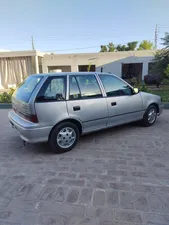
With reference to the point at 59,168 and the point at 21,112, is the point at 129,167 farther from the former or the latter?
the point at 21,112

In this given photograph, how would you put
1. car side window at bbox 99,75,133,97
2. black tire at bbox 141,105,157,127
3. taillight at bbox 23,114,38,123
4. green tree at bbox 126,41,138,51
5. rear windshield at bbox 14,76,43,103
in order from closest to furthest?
taillight at bbox 23,114,38,123, rear windshield at bbox 14,76,43,103, car side window at bbox 99,75,133,97, black tire at bbox 141,105,157,127, green tree at bbox 126,41,138,51

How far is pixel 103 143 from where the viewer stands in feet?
12.4

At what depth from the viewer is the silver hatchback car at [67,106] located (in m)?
3.02

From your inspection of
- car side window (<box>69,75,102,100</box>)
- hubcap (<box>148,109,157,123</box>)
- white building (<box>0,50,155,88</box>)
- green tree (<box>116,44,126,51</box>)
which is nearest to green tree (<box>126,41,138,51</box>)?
green tree (<box>116,44,126,51</box>)

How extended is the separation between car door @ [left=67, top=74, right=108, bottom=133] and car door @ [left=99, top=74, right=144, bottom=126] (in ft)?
0.65

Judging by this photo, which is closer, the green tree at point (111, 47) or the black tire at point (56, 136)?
the black tire at point (56, 136)

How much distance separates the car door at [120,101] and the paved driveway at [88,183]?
0.57m

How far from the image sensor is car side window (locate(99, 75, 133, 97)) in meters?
3.83

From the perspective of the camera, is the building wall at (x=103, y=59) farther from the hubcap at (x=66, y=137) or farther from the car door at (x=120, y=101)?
the hubcap at (x=66, y=137)

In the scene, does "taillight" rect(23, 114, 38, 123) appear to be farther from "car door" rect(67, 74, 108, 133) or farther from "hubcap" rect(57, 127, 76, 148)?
"car door" rect(67, 74, 108, 133)

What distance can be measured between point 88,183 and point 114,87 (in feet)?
7.76

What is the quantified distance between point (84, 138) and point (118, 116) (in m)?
1.02

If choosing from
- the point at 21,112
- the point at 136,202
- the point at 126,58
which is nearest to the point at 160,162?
the point at 136,202

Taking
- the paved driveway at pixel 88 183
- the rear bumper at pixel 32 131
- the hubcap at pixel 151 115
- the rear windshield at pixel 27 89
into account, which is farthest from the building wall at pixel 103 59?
the rear bumper at pixel 32 131
